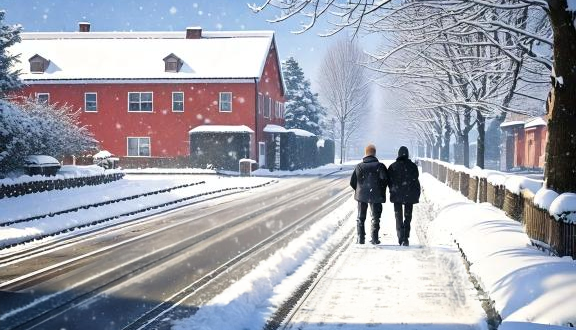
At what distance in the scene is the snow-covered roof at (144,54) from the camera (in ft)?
136

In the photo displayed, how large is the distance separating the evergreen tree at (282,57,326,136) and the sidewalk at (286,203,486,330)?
47.7m

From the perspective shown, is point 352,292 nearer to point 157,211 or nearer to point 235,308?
point 235,308

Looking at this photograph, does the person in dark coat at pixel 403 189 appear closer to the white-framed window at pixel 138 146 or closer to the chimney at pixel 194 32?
the white-framed window at pixel 138 146

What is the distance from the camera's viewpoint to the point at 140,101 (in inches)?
1644

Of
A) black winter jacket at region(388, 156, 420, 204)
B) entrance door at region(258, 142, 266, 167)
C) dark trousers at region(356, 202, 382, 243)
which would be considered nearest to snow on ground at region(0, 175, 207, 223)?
dark trousers at region(356, 202, 382, 243)

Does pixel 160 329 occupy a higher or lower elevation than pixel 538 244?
lower

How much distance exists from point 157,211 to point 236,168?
881 inches

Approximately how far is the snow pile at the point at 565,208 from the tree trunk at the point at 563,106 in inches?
35.6

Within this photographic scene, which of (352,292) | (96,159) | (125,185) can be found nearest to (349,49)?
(96,159)

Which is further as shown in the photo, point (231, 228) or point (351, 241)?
point (231, 228)

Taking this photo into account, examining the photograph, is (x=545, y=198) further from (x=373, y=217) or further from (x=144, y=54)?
(x=144, y=54)

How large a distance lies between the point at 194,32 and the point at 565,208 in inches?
1650

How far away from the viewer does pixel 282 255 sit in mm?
9281

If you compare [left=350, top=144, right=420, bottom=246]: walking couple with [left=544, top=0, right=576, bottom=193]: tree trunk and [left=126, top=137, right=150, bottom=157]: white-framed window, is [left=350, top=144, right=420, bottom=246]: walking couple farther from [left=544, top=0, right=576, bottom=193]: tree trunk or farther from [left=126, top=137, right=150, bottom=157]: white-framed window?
[left=126, top=137, right=150, bottom=157]: white-framed window
